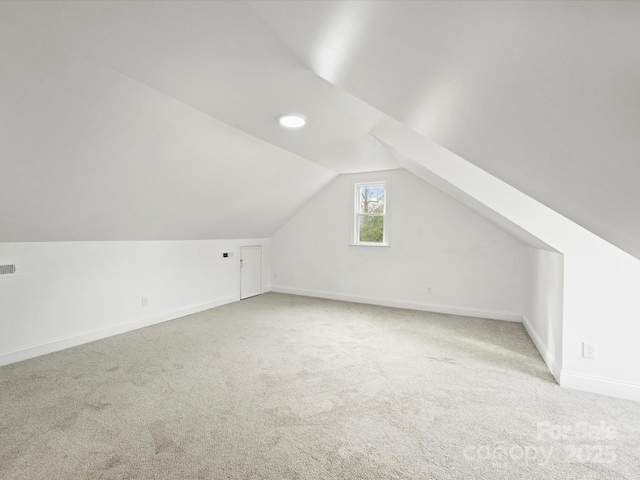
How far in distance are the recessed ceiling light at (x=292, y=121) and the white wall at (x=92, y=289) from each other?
2.59 m

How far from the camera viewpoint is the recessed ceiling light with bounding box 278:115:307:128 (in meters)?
3.06

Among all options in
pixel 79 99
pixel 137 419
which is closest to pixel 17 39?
pixel 79 99

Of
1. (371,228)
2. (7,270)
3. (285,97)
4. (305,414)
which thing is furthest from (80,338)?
(371,228)

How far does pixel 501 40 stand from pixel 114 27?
193cm

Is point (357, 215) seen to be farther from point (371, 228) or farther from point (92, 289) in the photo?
point (92, 289)

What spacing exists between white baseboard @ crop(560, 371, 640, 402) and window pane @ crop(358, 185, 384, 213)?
11.8 feet

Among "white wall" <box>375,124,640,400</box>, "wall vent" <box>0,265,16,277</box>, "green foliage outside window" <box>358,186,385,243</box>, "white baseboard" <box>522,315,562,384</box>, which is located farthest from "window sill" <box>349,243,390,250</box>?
"wall vent" <box>0,265,16,277</box>

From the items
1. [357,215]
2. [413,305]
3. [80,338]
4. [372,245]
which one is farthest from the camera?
[357,215]

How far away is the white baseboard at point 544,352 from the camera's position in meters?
2.86

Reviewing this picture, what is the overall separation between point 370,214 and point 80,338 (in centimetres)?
446

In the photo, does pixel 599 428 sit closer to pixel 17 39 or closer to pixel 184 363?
pixel 184 363

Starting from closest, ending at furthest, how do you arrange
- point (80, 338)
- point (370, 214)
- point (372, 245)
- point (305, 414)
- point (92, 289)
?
point (305, 414), point (80, 338), point (92, 289), point (372, 245), point (370, 214)

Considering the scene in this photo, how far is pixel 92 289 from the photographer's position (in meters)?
3.79

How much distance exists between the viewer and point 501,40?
0.86m
